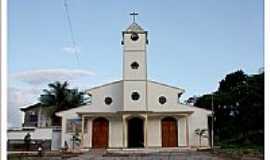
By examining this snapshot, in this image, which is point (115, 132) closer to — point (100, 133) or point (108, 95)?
point (100, 133)

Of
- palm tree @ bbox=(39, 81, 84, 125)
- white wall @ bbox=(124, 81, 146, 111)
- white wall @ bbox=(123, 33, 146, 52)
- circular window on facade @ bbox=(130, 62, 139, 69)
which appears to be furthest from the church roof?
palm tree @ bbox=(39, 81, 84, 125)

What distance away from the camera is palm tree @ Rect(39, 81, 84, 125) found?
12.2 meters

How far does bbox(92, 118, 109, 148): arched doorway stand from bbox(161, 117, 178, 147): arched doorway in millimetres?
1360

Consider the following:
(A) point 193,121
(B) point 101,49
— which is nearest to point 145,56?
(A) point 193,121

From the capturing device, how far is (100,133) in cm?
1005

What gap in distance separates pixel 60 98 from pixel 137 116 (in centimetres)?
344

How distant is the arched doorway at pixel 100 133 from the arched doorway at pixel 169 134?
1360mm

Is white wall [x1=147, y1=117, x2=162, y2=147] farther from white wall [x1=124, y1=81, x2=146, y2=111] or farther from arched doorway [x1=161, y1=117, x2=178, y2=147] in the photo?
white wall [x1=124, y1=81, x2=146, y2=111]

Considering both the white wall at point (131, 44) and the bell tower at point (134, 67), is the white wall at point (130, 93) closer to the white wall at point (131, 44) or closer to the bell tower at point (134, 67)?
the bell tower at point (134, 67)

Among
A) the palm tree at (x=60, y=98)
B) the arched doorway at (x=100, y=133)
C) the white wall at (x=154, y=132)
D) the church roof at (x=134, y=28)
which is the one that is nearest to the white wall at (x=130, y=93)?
the white wall at (x=154, y=132)

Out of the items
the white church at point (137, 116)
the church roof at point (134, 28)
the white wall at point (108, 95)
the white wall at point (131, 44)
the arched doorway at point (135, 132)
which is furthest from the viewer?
the church roof at point (134, 28)

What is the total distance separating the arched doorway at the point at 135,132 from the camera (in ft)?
33.2

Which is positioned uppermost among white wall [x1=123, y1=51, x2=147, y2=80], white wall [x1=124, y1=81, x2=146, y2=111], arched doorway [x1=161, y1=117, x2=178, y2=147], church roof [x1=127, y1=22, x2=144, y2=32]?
church roof [x1=127, y1=22, x2=144, y2=32]
